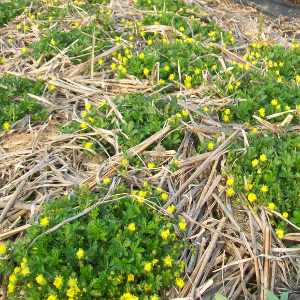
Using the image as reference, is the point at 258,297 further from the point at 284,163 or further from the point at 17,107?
the point at 17,107

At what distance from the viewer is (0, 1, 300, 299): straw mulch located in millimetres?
2432

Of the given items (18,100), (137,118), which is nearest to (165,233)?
(137,118)

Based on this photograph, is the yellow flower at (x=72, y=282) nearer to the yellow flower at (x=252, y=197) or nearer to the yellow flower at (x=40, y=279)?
the yellow flower at (x=40, y=279)

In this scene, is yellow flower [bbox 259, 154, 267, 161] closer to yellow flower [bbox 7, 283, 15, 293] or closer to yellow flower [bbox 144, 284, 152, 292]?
yellow flower [bbox 144, 284, 152, 292]

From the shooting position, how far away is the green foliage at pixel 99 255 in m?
2.20

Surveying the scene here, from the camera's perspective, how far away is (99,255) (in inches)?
94.4

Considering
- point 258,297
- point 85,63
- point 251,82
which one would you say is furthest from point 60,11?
point 258,297

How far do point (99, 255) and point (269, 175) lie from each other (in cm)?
165

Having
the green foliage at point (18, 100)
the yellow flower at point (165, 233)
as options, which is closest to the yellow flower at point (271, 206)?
the yellow flower at point (165, 233)

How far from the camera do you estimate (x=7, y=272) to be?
2.38 metres

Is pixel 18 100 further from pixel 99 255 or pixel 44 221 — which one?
pixel 99 255

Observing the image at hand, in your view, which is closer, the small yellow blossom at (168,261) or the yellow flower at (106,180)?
the small yellow blossom at (168,261)

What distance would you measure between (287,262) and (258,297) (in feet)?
1.27

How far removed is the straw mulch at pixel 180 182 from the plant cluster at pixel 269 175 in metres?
0.11
